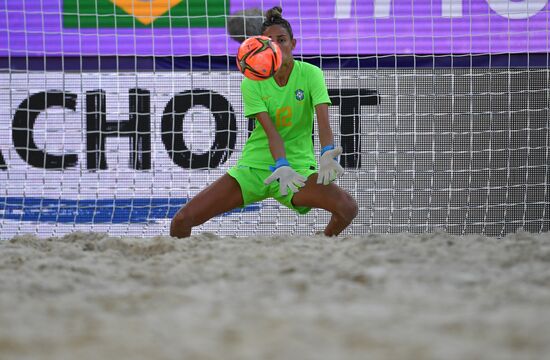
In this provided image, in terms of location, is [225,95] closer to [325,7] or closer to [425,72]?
[325,7]

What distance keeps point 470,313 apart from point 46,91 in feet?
16.7

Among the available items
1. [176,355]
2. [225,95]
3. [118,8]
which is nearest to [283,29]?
[225,95]

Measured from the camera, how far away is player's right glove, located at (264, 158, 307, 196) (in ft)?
13.6

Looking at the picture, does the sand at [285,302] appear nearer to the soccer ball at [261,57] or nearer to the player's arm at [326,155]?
the player's arm at [326,155]

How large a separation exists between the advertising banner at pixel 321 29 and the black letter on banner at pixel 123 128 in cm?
36

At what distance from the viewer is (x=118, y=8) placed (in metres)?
6.37

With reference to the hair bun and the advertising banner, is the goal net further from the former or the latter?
the hair bun

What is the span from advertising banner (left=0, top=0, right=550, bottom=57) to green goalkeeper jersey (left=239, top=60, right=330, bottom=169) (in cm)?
195

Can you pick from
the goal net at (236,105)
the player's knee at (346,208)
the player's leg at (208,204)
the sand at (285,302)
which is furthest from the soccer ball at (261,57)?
the goal net at (236,105)

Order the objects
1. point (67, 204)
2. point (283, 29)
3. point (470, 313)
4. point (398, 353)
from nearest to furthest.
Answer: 1. point (398, 353)
2. point (470, 313)
3. point (283, 29)
4. point (67, 204)

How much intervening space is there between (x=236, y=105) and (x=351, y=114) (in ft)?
3.05

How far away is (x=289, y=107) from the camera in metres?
4.39

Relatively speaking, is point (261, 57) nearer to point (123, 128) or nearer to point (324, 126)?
point (324, 126)

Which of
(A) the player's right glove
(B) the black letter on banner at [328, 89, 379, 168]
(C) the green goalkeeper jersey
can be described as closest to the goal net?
(B) the black letter on banner at [328, 89, 379, 168]
